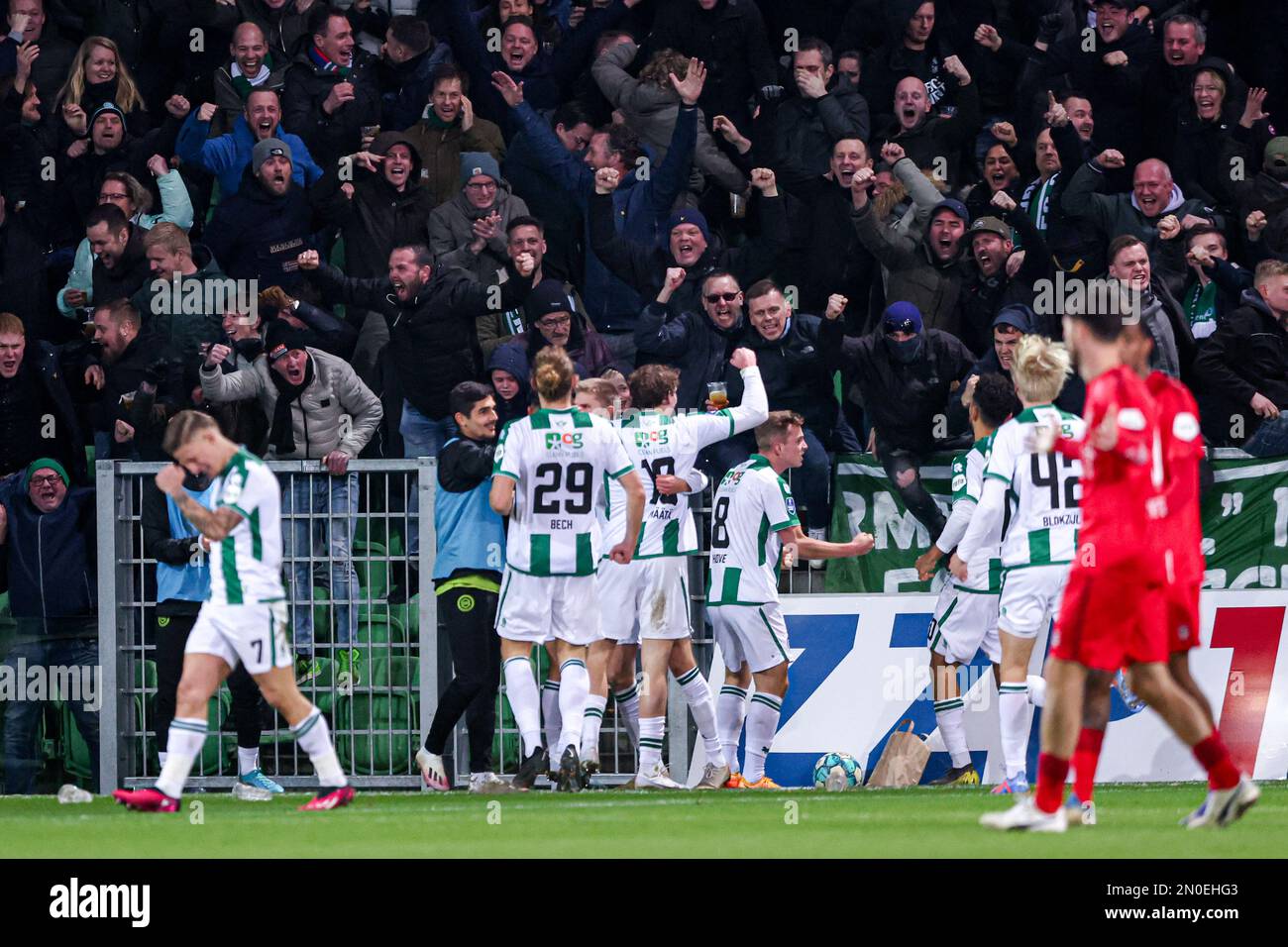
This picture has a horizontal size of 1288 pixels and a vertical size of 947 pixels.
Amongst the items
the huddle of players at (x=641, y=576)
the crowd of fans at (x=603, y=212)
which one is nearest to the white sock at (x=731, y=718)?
the huddle of players at (x=641, y=576)

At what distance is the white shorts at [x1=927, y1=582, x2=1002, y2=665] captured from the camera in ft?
44.9

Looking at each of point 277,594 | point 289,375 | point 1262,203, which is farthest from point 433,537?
point 1262,203

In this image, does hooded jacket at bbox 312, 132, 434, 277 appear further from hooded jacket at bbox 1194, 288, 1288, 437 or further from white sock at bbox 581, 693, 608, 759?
hooded jacket at bbox 1194, 288, 1288, 437

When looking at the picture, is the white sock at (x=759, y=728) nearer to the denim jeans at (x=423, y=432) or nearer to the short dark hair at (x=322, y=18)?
the denim jeans at (x=423, y=432)

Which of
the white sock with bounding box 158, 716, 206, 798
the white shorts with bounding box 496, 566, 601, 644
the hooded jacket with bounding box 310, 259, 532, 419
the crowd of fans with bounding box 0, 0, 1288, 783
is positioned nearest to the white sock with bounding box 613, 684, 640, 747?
the white shorts with bounding box 496, 566, 601, 644

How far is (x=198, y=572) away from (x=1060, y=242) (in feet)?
23.8

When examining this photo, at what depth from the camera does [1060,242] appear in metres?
16.3

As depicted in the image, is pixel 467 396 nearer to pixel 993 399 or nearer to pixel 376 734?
pixel 376 734

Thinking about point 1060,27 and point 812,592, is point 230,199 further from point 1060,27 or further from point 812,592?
point 1060,27

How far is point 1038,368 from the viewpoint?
457 inches

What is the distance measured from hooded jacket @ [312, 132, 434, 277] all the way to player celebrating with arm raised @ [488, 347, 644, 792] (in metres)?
4.16

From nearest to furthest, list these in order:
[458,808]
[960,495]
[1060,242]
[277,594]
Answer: [277,594], [458,808], [960,495], [1060,242]

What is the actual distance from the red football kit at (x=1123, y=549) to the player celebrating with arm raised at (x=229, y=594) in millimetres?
4210

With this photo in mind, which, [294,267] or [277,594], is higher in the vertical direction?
[294,267]
